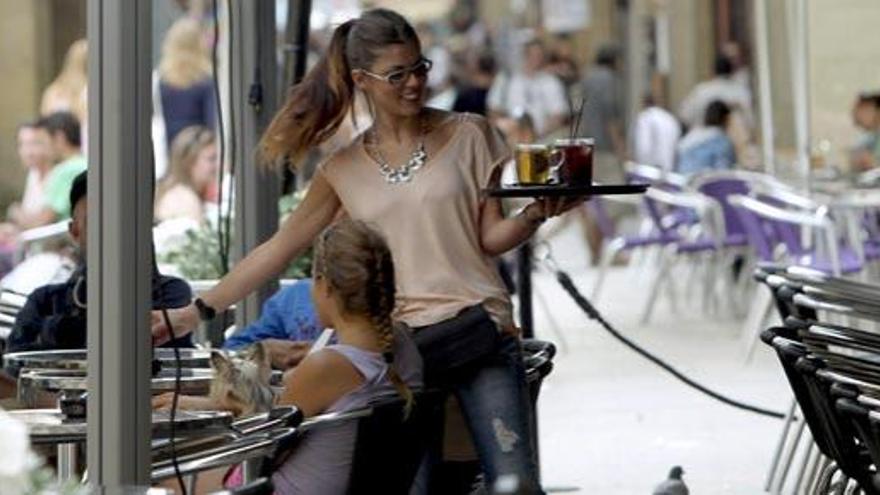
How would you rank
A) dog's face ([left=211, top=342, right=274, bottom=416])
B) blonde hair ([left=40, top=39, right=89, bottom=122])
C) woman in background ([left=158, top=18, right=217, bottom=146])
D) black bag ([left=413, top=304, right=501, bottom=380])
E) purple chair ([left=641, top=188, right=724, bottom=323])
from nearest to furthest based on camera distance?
1. dog's face ([left=211, top=342, right=274, bottom=416])
2. black bag ([left=413, top=304, right=501, bottom=380])
3. blonde hair ([left=40, top=39, right=89, bottom=122])
4. purple chair ([left=641, top=188, right=724, bottom=323])
5. woman in background ([left=158, top=18, right=217, bottom=146])

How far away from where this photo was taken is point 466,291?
652 cm

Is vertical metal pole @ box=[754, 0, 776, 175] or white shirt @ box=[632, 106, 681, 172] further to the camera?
white shirt @ box=[632, 106, 681, 172]

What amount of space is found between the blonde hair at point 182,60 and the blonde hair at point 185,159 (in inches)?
169

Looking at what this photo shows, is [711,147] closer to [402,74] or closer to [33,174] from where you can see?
[33,174]

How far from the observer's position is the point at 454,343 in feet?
21.1

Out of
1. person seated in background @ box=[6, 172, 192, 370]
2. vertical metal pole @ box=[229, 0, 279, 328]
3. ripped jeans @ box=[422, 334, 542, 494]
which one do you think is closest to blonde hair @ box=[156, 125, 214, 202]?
vertical metal pole @ box=[229, 0, 279, 328]

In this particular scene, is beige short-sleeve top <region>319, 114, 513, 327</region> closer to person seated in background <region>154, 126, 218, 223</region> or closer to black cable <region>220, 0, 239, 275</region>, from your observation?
black cable <region>220, 0, 239, 275</region>

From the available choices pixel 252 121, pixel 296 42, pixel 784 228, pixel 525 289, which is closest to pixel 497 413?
pixel 252 121

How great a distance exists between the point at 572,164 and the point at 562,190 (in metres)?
0.14

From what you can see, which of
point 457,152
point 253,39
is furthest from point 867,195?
point 457,152

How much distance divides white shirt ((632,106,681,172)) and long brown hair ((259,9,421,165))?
1812 cm

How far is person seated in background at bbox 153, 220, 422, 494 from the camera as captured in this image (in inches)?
234

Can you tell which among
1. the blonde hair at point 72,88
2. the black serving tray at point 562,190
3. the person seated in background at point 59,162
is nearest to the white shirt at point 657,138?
the blonde hair at point 72,88

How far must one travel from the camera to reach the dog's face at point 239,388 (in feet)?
19.2
